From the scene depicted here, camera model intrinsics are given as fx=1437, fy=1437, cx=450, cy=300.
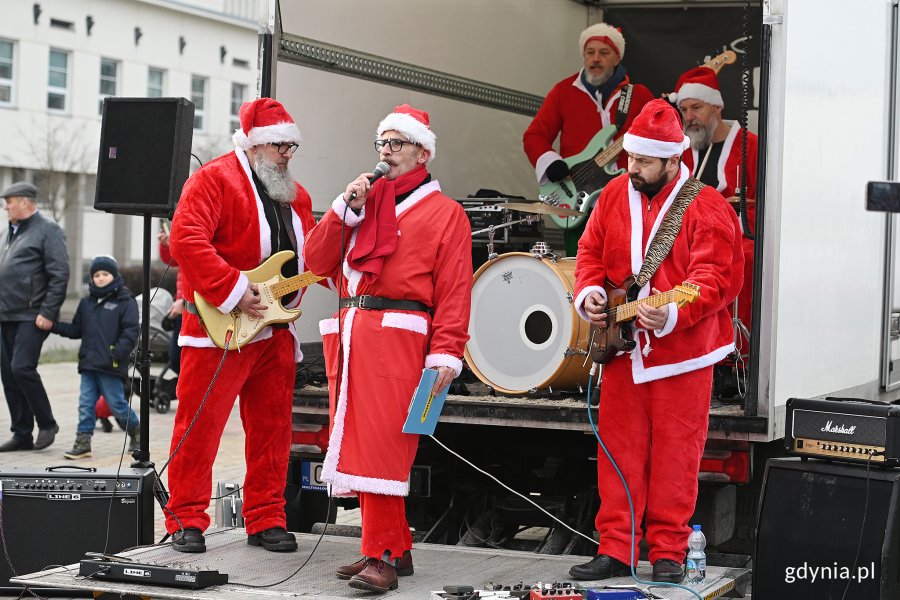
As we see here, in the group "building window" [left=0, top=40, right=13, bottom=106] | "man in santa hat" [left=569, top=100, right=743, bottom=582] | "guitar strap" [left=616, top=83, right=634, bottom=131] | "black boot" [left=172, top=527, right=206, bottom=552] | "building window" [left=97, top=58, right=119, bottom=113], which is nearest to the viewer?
"man in santa hat" [left=569, top=100, right=743, bottom=582]

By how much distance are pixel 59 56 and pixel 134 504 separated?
2517 centimetres

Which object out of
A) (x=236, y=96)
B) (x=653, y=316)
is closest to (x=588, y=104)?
(x=653, y=316)

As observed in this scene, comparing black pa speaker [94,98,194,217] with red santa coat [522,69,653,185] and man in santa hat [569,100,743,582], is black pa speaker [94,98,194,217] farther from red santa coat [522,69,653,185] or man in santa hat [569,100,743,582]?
red santa coat [522,69,653,185]

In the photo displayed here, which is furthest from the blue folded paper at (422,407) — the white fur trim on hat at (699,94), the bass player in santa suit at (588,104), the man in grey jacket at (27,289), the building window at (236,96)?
the building window at (236,96)

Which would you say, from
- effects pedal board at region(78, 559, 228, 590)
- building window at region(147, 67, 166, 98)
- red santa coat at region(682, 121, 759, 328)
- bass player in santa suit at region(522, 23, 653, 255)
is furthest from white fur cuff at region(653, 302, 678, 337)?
building window at region(147, 67, 166, 98)

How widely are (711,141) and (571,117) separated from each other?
1.35m

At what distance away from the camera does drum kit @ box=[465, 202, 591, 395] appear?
6.45m

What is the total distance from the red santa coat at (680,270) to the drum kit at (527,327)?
73 cm

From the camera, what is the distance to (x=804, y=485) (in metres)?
5.52

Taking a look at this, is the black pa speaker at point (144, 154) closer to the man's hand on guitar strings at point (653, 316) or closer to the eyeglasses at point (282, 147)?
the eyeglasses at point (282, 147)

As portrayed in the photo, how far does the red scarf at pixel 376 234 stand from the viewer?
17.6 ft

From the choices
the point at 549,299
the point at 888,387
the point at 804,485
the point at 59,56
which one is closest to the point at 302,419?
the point at 549,299

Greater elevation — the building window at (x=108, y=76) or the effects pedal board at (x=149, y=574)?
the building window at (x=108, y=76)

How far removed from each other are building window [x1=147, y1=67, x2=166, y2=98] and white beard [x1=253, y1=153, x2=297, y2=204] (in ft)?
85.5
